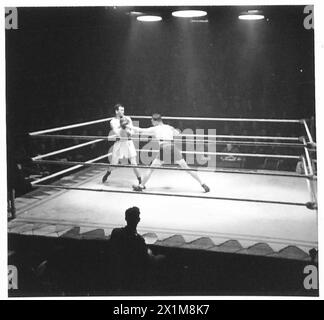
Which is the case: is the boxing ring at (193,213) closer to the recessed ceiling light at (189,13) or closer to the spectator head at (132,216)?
the spectator head at (132,216)

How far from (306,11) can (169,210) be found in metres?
2.17

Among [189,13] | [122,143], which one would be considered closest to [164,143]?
[122,143]

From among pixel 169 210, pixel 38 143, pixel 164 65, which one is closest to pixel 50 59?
pixel 38 143

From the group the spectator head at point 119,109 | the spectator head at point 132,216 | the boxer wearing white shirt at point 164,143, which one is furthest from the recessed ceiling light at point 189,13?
the spectator head at point 132,216

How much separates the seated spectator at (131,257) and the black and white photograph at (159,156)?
0.01m

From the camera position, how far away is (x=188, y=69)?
302 inches

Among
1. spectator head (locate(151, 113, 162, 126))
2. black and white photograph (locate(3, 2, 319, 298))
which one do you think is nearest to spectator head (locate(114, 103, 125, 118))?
black and white photograph (locate(3, 2, 319, 298))

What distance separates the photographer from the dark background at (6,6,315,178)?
6.56 metres

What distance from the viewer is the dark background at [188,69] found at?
656 cm

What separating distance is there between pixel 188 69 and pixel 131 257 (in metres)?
5.02

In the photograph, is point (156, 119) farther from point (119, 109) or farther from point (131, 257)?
point (131, 257)

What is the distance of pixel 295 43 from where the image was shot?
7137mm

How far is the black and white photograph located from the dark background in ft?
0.06

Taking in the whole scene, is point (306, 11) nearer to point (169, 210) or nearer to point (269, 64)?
point (169, 210)
